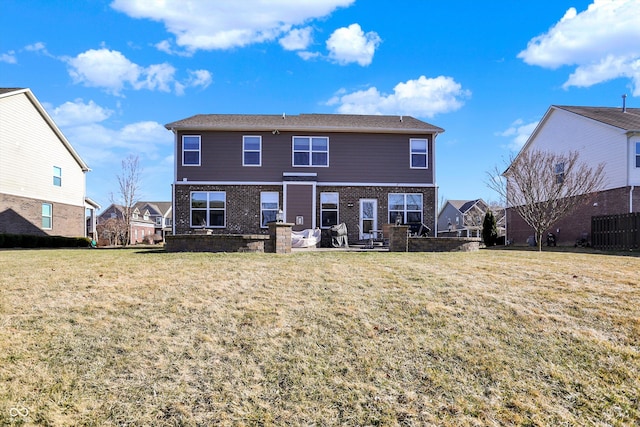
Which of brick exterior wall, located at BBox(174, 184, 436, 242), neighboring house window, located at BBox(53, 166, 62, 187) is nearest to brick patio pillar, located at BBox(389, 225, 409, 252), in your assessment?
brick exterior wall, located at BBox(174, 184, 436, 242)

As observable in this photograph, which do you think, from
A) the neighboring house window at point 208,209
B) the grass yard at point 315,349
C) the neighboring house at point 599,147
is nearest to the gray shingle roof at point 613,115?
the neighboring house at point 599,147

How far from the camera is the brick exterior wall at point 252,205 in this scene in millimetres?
18953

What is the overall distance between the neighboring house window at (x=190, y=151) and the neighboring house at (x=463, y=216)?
1347 inches

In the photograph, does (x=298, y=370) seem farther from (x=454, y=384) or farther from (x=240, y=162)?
(x=240, y=162)

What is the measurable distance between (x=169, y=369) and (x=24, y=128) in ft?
75.2

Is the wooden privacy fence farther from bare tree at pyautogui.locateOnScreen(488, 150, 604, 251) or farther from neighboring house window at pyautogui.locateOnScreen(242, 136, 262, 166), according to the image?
neighboring house window at pyautogui.locateOnScreen(242, 136, 262, 166)

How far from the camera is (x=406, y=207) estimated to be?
19.4m

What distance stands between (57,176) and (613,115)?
31264 mm

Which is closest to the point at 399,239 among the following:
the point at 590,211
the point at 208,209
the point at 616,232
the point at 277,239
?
the point at 277,239

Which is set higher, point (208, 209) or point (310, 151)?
point (310, 151)

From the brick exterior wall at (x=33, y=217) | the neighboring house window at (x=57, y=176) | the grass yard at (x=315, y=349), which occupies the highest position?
the neighboring house window at (x=57, y=176)

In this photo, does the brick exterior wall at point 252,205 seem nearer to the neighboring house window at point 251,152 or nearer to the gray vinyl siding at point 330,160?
the gray vinyl siding at point 330,160

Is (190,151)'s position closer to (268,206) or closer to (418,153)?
(268,206)

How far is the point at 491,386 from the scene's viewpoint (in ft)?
16.2
